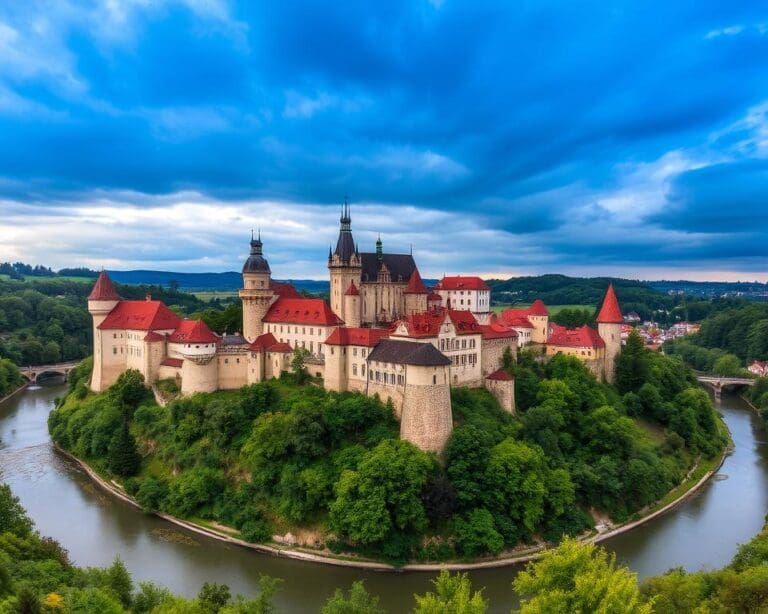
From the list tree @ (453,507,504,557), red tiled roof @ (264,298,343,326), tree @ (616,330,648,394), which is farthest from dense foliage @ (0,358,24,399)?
tree @ (616,330,648,394)

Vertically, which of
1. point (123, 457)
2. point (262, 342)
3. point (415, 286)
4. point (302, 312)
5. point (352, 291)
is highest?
point (415, 286)

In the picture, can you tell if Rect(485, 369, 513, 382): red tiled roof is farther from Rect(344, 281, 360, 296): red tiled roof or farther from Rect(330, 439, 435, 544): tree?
Rect(344, 281, 360, 296): red tiled roof

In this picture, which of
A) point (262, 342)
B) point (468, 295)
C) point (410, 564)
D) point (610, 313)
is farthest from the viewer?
point (468, 295)

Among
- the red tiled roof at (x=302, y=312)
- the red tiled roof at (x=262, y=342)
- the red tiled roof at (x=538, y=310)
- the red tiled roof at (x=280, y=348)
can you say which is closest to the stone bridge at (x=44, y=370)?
the red tiled roof at (x=302, y=312)

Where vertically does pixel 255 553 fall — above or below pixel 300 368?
below

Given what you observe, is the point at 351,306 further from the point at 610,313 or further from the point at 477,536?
the point at 610,313

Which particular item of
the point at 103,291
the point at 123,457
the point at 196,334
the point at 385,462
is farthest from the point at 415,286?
the point at 103,291

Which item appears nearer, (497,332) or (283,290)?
(497,332)
